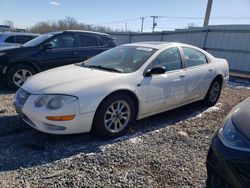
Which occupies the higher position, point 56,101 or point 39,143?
point 56,101

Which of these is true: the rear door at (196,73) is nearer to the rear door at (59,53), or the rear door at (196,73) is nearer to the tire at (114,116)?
the tire at (114,116)

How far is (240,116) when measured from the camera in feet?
7.55

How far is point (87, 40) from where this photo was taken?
7.40m

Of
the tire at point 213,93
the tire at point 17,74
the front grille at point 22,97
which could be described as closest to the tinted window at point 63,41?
the tire at point 17,74

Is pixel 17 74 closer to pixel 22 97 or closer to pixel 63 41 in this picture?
pixel 63 41

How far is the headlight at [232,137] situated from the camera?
196 centimetres

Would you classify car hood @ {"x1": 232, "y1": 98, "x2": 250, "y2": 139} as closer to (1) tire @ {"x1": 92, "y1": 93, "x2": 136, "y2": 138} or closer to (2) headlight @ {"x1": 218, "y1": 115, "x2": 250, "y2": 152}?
(2) headlight @ {"x1": 218, "y1": 115, "x2": 250, "y2": 152}

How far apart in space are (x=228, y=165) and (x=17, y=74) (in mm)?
5742

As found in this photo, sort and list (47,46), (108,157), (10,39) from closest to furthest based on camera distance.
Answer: (108,157), (47,46), (10,39)

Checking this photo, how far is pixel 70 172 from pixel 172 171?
47.6 inches

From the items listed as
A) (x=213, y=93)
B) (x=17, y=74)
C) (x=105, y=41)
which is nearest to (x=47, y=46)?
(x=17, y=74)

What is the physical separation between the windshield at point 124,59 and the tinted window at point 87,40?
2.74m

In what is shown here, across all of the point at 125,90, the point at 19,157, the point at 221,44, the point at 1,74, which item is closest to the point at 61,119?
the point at 19,157

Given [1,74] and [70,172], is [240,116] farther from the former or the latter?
[1,74]
